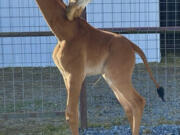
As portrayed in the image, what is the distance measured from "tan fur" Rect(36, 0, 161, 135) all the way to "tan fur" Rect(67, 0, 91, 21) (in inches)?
3.1

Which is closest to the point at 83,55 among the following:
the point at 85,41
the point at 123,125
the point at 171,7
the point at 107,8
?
the point at 85,41

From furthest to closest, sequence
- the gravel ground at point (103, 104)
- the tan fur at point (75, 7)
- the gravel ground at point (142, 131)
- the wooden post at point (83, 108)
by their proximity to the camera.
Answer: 1. the gravel ground at point (103, 104)
2. the wooden post at point (83, 108)
3. the gravel ground at point (142, 131)
4. the tan fur at point (75, 7)

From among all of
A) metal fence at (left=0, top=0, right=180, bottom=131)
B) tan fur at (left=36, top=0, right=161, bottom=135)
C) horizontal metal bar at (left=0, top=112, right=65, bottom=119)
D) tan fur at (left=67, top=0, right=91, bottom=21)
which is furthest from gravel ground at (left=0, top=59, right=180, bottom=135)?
tan fur at (left=67, top=0, right=91, bottom=21)

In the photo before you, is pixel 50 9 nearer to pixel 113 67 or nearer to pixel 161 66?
pixel 113 67

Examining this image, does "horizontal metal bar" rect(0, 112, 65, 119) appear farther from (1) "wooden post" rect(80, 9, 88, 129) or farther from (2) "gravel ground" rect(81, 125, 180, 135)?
(2) "gravel ground" rect(81, 125, 180, 135)

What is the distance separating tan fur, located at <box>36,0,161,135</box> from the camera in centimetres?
390

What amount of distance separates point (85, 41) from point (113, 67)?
0.43m

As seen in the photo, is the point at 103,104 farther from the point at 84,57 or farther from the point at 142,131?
the point at 84,57

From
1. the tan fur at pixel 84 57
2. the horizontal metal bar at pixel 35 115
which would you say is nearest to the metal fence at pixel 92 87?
the horizontal metal bar at pixel 35 115

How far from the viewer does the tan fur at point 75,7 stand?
12.5ft

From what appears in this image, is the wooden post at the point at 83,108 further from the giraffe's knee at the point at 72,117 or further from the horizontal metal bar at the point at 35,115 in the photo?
the giraffe's knee at the point at 72,117

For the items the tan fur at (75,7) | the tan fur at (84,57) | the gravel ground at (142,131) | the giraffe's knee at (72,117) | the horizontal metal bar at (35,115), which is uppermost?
the tan fur at (75,7)

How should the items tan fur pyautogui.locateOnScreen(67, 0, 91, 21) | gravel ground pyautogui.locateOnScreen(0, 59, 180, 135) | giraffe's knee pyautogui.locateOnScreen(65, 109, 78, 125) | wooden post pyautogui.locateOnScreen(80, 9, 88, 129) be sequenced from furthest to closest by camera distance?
gravel ground pyautogui.locateOnScreen(0, 59, 180, 135) < wooden post pyautogui.locateOnScreen(80, 9, 88, 129) < giraffe's knee pyautogui.locateOnScreen(65, 109, 78, 125) < tan fur pyautogui.locateOnScreen(67, 0, 91, 21)

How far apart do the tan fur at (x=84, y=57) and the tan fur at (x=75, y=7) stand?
3.1 inches
